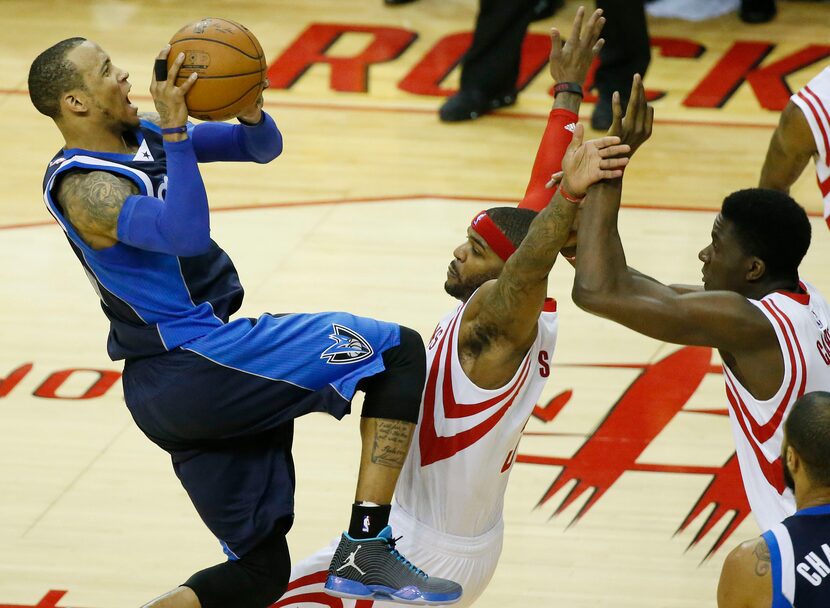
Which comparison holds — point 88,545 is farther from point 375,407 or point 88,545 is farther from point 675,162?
point 675,162

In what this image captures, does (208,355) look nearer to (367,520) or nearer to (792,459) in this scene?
(367,520)

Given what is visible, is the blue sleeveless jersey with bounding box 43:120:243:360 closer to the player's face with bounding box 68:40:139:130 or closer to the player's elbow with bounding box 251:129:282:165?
the player's face with bounding box 68:40:139:130

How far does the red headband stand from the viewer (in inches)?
179

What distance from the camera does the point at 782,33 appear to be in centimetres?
1254

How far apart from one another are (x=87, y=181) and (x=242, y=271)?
4.25m

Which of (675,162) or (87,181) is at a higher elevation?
(87,181)

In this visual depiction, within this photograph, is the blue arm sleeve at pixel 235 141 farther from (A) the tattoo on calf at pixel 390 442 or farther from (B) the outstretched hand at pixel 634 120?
(B) the outstretched hand at pixel 634 120

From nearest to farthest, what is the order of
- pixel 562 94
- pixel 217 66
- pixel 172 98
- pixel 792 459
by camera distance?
1. pixel 792 459
2. pixel 172 98
3. pixel 217 66
4. pixel 562 94

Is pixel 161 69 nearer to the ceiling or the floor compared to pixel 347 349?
nearer to the ceiling

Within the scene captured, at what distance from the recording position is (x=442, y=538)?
4648 millimetres

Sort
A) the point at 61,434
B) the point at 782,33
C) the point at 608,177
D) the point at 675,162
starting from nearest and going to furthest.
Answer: the point at 608,177 < the point at 61,434 < the point at 675,162 < the point at 782,33

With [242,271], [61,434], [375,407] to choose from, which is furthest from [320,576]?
[242,271]

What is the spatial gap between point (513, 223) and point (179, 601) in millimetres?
1699

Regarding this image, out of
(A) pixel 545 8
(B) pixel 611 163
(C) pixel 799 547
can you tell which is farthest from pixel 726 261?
(A) pixel 545 8
